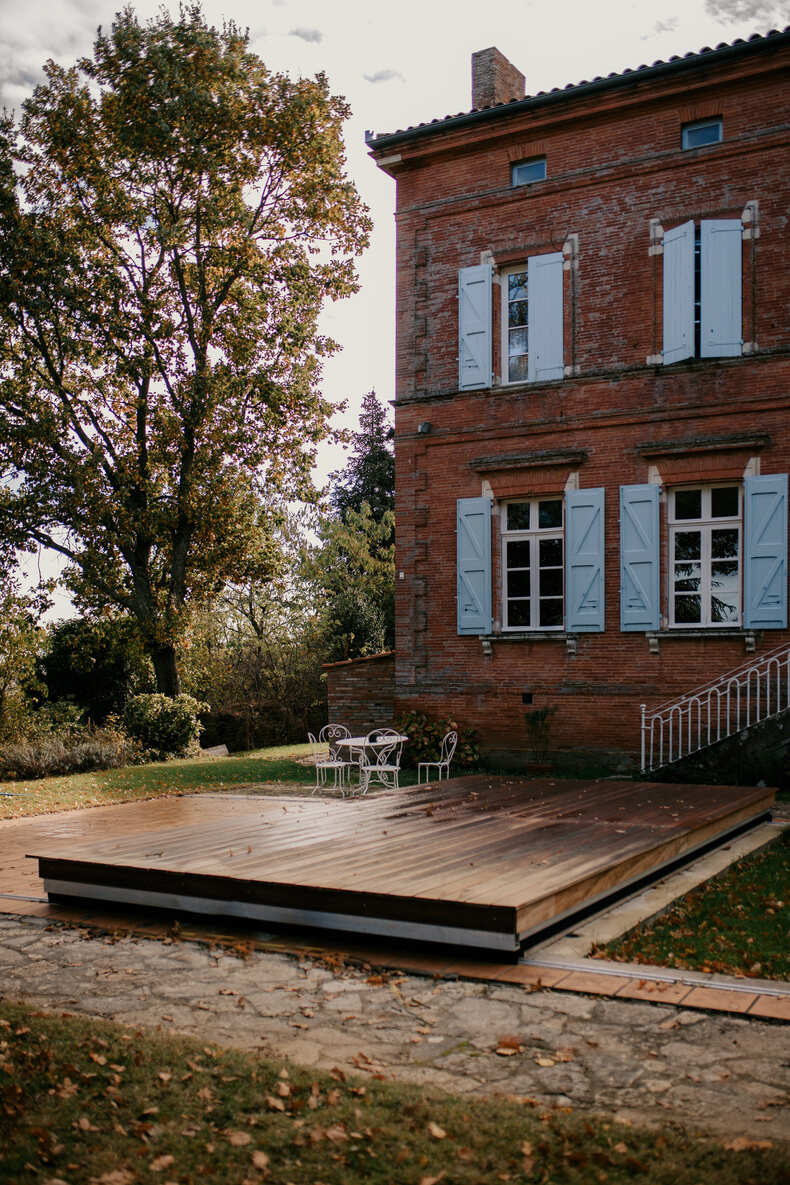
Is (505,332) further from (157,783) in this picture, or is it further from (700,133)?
(157,783)

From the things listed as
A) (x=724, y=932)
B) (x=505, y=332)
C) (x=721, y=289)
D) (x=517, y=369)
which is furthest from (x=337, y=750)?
(x=724, y=932)

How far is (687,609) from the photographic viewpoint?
14016 millimetres

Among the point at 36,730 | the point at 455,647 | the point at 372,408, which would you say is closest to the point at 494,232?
the point at 455,647

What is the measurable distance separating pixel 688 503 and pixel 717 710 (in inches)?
109

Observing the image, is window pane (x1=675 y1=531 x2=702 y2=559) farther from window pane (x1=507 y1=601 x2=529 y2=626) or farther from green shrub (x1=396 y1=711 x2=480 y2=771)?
green shrub (x1=396 y1=711 x2=480 y2=771)

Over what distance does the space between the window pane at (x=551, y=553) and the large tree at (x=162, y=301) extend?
7.47m

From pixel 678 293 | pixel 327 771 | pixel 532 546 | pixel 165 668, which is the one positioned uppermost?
pixel 678 293

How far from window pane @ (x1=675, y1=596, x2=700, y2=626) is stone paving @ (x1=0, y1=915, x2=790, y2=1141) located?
32.1 feet

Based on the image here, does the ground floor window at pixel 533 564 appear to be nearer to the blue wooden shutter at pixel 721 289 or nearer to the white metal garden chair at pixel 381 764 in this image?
the white metal garden chair at pixel 381 764

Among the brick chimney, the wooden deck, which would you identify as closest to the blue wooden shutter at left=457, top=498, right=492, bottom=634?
the wooden deck

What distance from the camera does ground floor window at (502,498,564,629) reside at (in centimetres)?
1502

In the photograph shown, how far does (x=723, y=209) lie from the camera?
1395cm

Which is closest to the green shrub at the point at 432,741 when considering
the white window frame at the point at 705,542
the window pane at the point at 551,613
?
the window pane at the point at 551,613

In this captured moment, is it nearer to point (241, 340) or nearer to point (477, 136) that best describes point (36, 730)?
point (241, 340)
